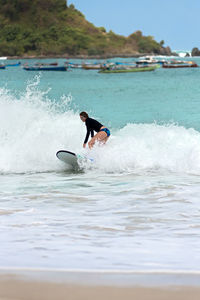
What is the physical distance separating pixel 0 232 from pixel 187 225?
2.56 meters

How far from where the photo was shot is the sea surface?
Answer: 5.61 m

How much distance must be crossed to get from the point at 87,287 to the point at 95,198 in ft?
16.6

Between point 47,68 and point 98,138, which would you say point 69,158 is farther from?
point 47,68

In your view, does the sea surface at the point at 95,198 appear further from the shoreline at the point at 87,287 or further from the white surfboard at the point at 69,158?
the shoreline at the point at 87,287

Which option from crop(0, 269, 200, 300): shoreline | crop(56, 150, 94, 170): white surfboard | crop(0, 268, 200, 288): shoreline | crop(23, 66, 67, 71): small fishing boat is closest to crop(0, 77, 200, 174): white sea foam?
crop(56, 150, 94, 170): white surfboard

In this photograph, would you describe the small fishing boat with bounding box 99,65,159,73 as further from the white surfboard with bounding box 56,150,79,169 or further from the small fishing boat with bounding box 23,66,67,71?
the white surfboard with bounding box 56,150,79,169

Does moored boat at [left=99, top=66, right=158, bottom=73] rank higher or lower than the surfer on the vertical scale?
higher

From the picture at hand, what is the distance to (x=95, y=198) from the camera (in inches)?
375

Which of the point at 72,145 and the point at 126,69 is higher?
the point at 126,69

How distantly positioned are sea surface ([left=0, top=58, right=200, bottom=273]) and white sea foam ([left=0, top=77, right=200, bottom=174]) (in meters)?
0.03

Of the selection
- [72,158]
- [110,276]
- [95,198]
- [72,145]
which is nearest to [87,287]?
[110,276]

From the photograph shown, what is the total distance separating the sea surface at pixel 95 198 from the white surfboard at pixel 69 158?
0.19 meters

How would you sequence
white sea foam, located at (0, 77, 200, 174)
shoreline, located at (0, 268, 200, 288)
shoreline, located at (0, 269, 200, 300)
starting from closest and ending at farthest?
1. shoreline, located at (0, 269, 200, 300)
2. shoreline, located at (0, 268, 200, 288)
3. white sea foam, located at (0, 77, 200, 174)

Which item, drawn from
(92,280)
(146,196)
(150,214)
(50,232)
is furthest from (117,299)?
(146,196)
